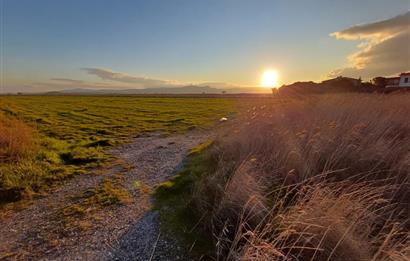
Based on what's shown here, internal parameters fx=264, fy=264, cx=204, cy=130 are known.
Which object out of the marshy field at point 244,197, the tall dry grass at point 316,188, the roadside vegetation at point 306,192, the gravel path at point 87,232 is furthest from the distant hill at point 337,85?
the gravel path at point 87,232

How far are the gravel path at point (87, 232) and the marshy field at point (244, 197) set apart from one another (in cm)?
2

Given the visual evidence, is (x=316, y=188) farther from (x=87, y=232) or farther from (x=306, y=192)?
(x=87, y=232)

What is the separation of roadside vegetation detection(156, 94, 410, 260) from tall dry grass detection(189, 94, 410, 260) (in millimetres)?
18

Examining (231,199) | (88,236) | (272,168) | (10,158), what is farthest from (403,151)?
(10,158)

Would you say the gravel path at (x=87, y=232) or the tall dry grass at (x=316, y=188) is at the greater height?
the tall dry grass at (x=316, y=188)

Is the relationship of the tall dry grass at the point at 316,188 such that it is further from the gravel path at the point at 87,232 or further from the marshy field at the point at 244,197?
the gravel path at the point at 87,232

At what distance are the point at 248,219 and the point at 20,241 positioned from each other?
441 centimetres

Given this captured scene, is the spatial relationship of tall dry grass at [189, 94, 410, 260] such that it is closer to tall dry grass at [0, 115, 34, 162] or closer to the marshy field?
the marshy field

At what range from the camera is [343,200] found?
3.65 meters

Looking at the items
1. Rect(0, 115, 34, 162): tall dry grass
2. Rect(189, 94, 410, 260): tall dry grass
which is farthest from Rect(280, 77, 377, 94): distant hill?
Rect(0, 115, 34, 162): tall dry grass

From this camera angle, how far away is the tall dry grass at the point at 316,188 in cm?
336

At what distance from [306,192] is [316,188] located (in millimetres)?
972

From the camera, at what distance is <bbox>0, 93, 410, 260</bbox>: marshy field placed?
351 cm

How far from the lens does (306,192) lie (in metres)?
4.75
